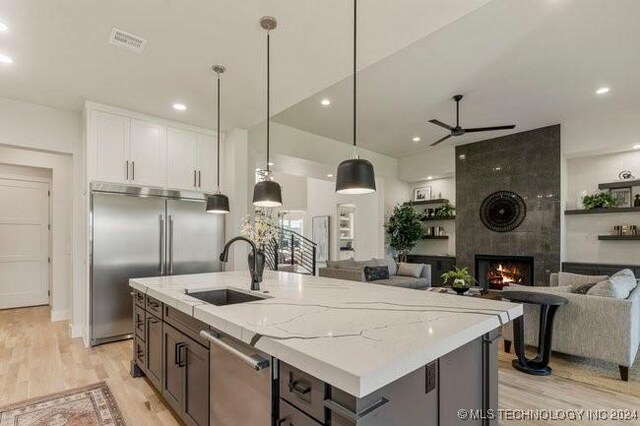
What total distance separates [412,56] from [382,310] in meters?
3.11

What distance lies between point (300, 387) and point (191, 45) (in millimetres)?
2736

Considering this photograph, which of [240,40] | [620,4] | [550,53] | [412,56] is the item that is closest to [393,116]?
[412,56]

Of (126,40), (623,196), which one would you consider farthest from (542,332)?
(126,40)

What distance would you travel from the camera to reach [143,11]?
2387mm

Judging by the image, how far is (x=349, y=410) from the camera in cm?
105

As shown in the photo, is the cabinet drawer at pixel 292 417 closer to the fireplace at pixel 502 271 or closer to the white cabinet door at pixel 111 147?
the white cabinet door at pixel 111 147

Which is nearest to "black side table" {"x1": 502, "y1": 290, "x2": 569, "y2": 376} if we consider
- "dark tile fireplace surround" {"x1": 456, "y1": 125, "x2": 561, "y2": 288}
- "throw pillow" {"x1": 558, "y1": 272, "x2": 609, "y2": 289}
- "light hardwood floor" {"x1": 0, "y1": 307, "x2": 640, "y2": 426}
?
"light hardwood floor" {"x1": 0, "y1": 307, "x2": 640, "y2": 426}

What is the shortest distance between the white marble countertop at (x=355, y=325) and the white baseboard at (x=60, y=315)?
3949 mm

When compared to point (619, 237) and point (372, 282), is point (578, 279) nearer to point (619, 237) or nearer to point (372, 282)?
point (619, 237)

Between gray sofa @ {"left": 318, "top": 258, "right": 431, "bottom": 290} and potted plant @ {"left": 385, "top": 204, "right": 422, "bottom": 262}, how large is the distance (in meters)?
1.22

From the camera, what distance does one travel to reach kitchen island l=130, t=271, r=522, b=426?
3.59 feet

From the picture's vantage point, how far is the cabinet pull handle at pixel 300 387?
1.19 metres

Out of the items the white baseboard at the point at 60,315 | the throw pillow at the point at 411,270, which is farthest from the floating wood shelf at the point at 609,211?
the white baseboard at the point at 60,315

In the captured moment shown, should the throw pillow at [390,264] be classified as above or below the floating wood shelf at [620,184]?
below
